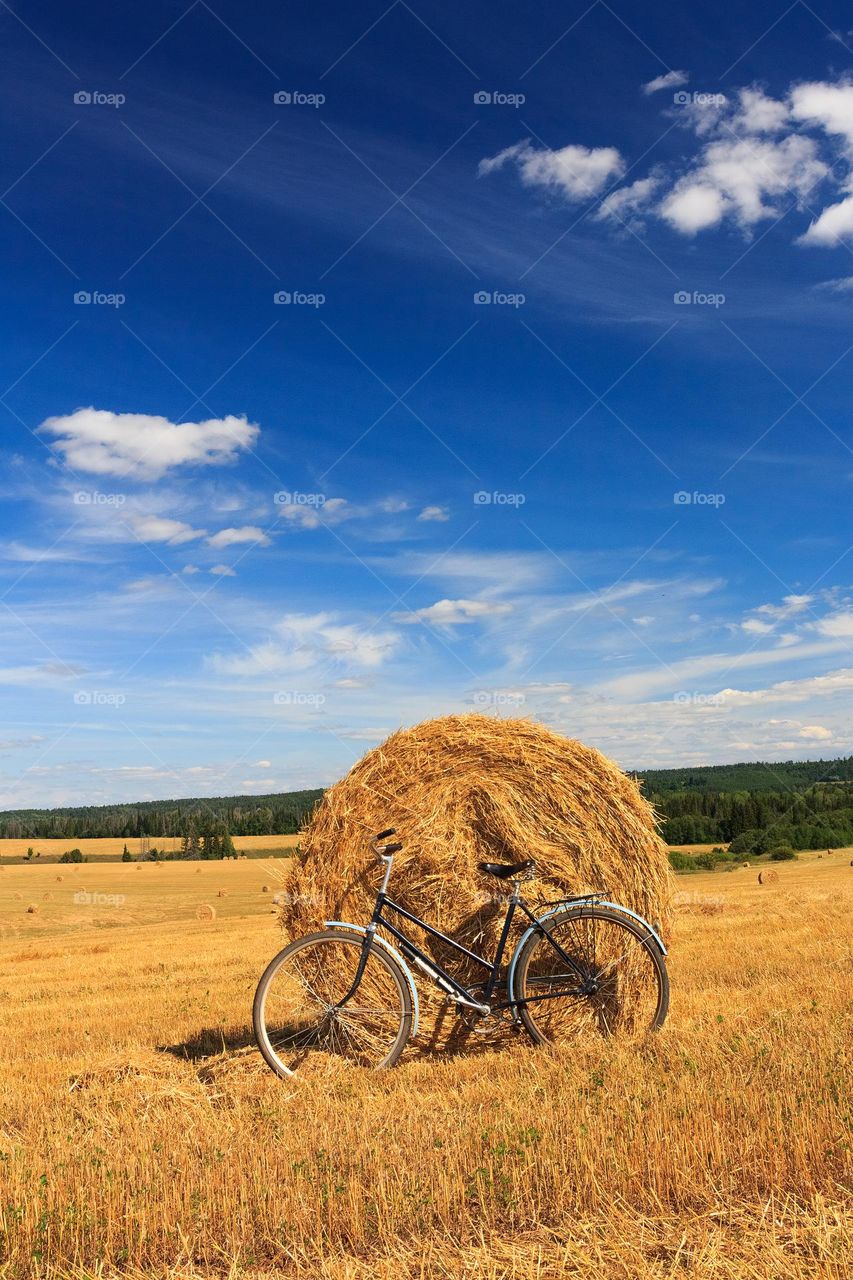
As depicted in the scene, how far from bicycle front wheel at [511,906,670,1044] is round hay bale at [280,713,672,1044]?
1.39 feet

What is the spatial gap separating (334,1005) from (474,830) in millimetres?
1687

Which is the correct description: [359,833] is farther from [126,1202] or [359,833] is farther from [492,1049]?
[126,1202]

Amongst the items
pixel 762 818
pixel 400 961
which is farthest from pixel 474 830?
pixel 762 818

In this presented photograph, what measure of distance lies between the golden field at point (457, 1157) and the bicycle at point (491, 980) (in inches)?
11.9

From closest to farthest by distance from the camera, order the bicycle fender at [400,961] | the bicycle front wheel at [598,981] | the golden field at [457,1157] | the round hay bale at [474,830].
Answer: the golden field at [457,1157]
the bicycle fender at [400,961]
the bicycle front wheel at [598,981]
the round hay bale at [474,830]

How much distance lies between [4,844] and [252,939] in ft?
267

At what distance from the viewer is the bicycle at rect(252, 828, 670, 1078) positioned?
6891 millimetres

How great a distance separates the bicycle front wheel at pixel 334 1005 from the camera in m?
7.02

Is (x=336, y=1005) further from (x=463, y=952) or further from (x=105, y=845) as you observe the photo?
(x=105, y=845)

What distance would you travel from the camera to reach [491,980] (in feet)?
23.0

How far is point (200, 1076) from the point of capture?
699 centimetres

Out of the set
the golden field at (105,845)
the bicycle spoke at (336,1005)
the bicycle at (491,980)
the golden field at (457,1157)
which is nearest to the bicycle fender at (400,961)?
the bicycle at (491,980)

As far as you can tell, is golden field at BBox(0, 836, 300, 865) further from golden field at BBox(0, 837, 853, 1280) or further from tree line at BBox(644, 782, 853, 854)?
golden field at BBox(0, 837, 853, 1280)

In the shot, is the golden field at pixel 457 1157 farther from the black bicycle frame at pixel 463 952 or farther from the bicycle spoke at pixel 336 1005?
the black bicycle frame at pixel 463 952
